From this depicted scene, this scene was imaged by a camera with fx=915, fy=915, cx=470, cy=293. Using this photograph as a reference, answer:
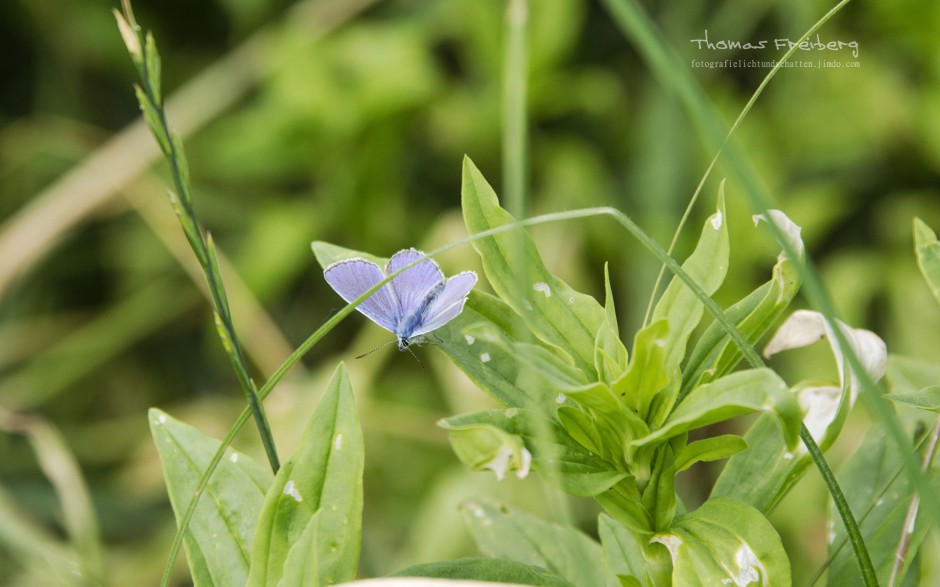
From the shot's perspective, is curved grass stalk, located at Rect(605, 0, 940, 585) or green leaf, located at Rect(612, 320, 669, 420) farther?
green leaf, located at Rect(612, 320, 669, 420)

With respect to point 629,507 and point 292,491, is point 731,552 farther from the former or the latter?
point 292,491

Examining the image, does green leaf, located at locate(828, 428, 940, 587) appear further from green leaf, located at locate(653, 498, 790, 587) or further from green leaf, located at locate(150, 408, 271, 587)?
green leaf, located at locate(150, 408, 271, 587)

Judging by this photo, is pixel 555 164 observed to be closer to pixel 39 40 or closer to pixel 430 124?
pixel 430 124

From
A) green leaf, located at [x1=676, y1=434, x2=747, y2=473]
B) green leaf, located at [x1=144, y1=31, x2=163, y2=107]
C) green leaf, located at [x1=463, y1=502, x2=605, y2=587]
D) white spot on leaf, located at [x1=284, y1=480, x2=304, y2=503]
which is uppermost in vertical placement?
green leaf, located at [x1=144, y1=31, x2=163, y2=107]

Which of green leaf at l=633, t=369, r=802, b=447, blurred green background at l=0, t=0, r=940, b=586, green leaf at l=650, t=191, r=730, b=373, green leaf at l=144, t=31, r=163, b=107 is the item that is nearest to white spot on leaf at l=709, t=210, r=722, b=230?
green leaf at l=650, t=191, r=730, b=373

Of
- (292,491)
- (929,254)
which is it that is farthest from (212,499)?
(929,254)

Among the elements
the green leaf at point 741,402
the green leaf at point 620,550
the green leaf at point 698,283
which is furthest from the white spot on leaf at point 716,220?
the green leaf at point 620,550
